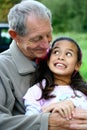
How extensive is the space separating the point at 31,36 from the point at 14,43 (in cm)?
18

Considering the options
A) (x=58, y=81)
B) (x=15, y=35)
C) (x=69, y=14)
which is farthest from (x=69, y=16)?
(x=58, y=81)

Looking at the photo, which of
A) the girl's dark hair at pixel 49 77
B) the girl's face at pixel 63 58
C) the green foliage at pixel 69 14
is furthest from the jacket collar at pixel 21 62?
the green foliage at pixel 69 14

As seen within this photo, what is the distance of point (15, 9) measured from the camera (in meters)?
3.17

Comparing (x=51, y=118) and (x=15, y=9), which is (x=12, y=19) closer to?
(x=15, y=9)

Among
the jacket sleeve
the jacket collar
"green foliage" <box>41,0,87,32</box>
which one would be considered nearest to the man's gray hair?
the jacket collar

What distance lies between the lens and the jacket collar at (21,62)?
319 centimetres

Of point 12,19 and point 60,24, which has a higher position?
point 12,19

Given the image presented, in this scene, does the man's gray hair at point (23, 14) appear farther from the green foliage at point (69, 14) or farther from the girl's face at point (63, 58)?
the green foliage at point (69, 14)

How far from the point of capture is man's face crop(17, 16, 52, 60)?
3170 millimetres

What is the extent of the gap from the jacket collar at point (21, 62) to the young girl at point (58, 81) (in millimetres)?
63

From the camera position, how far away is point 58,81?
3.13 m

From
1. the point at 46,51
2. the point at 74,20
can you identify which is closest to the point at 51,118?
the point at 46,51

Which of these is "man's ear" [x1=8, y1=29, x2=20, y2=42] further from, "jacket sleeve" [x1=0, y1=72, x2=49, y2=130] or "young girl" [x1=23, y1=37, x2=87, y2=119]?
"jacket sleeve" [x1=0, y1=72, x2=49, y2=130]

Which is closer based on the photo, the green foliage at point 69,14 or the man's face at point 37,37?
the man's face at point 37,37
